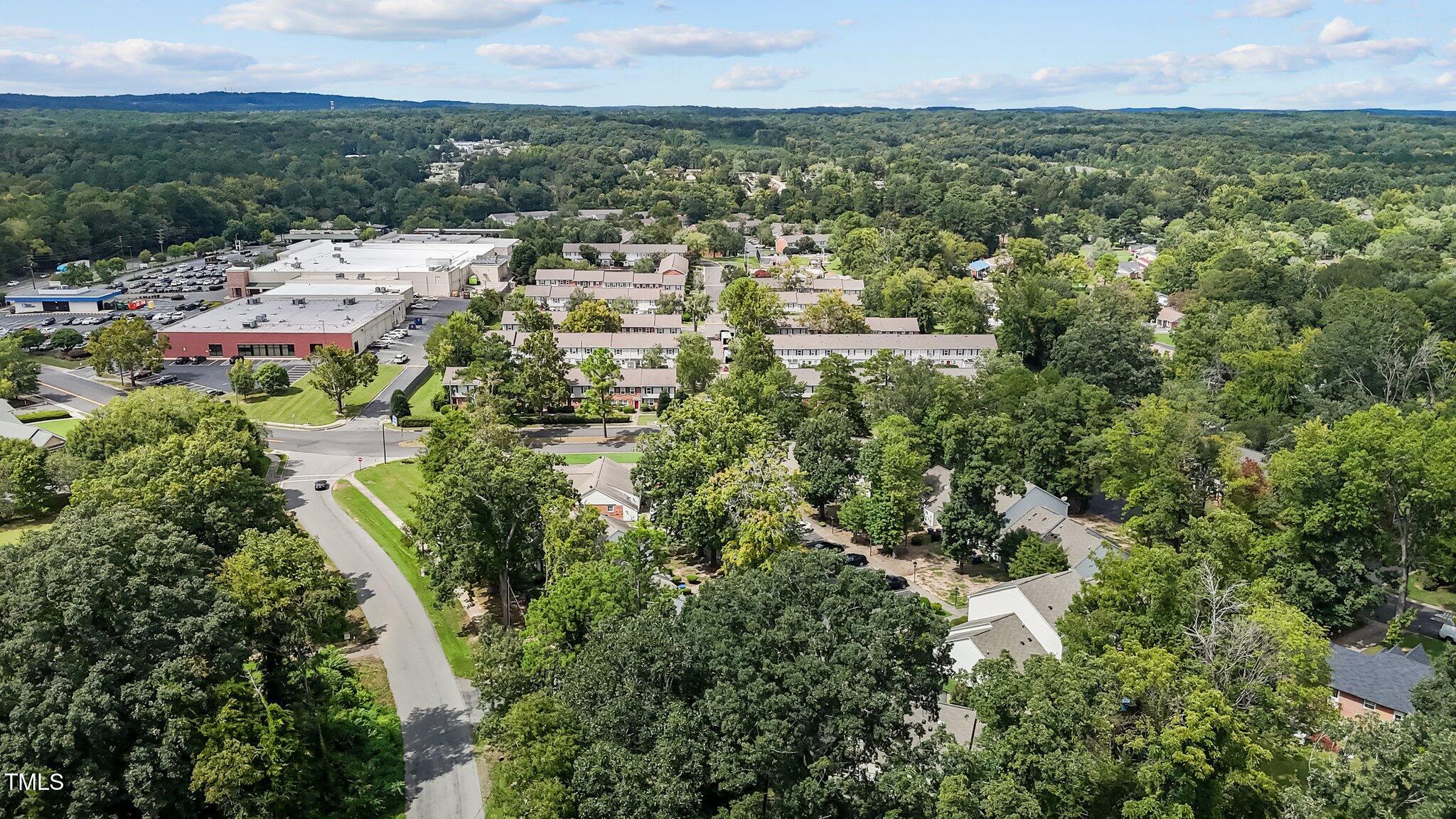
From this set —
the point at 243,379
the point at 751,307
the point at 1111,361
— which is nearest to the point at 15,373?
the point at 243,379

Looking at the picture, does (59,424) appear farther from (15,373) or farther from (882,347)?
(882,347)

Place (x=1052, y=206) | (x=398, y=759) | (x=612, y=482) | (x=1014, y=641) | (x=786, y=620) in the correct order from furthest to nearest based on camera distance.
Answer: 1. (x=1052, y=206)
2. (x=612, y=482)
3. (x=1014, y=641)
4. (x=398, y=759)
5. (x=786, y=620)

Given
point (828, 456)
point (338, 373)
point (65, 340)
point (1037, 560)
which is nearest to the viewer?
point (1037, 560)

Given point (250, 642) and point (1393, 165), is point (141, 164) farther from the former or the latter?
point (1393, 165)

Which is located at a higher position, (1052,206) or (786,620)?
(1052,206)

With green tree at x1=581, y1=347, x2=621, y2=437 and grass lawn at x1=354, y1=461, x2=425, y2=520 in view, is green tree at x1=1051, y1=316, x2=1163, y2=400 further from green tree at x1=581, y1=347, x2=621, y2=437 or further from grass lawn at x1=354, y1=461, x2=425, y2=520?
grass lawn at x1=354, y1=461, x2=425, y2=520

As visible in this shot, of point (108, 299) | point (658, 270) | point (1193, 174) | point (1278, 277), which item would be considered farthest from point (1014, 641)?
point (1193, 174)

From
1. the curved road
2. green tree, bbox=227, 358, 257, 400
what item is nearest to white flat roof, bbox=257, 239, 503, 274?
the curved road
